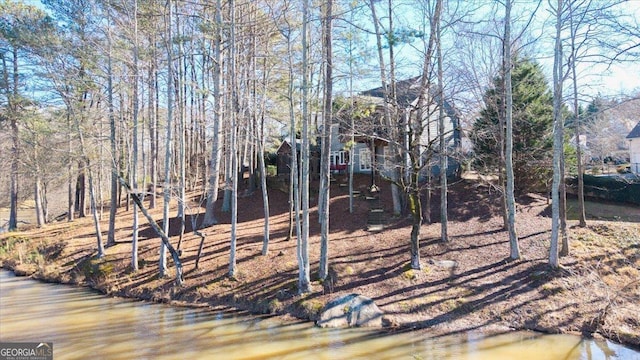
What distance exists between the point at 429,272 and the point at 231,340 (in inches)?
234

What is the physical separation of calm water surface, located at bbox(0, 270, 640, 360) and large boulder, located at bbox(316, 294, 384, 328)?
328 millimetres

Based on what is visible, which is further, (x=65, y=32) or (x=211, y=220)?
(x=211, y=220)

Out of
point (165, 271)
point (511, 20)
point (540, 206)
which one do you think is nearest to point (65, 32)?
point (165, 271)

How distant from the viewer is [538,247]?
12.7 meters

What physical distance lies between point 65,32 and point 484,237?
15977 mm

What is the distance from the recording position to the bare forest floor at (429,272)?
9.98m

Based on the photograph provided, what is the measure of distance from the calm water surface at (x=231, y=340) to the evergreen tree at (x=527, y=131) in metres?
7.77

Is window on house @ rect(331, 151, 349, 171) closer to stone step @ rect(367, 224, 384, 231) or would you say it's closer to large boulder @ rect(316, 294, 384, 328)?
stone step @ rect(367, 224, 384, 231)

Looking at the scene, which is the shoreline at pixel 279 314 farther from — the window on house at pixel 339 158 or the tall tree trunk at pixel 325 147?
the window on house at pixel 339 158

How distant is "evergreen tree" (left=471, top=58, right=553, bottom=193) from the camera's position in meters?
15.2

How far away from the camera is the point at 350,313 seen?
403 inches

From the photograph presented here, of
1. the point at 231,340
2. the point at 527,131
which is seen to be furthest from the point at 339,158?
the point at 231,340

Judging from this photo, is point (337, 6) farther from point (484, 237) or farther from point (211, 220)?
point (211, 220)

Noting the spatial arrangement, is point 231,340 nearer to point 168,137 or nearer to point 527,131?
point 168,137
